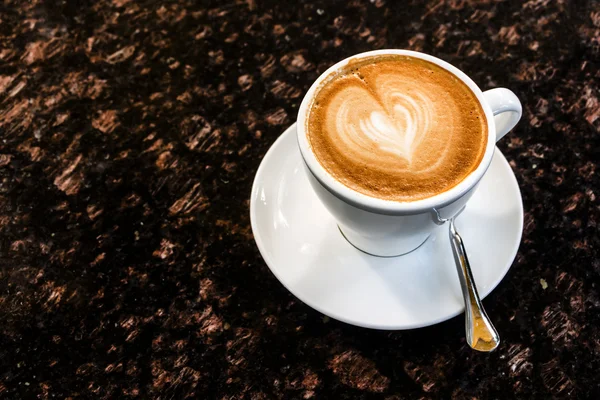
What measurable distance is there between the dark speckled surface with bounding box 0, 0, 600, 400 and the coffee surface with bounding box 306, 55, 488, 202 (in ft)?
0.80

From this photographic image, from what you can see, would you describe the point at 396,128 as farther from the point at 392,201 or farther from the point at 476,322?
the point at 476,322

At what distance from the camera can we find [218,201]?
0.95 metres

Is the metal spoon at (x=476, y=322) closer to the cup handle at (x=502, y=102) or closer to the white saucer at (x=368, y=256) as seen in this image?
the white saucer at (x=368, y=256)

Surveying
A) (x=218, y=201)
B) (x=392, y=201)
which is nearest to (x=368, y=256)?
(x=392, y=201)

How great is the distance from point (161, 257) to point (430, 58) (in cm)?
56

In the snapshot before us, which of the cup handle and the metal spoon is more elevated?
the cup handle

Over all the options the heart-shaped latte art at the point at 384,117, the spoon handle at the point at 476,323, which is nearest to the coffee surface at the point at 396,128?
the heart-shaped latte art at the point at 384,117

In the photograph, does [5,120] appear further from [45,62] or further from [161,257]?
[161,257]

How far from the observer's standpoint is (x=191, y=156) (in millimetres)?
996

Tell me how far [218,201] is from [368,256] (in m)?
0.30

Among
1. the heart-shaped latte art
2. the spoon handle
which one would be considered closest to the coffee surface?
the heart-shaped latte art

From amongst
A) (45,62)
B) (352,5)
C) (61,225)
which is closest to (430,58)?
(352,5)

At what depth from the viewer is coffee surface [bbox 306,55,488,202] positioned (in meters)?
0.72

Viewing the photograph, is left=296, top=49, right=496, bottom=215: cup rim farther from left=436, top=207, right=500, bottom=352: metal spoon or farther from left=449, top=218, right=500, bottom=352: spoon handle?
left=449, top=218, right=500, bottom=352: spoon handle
